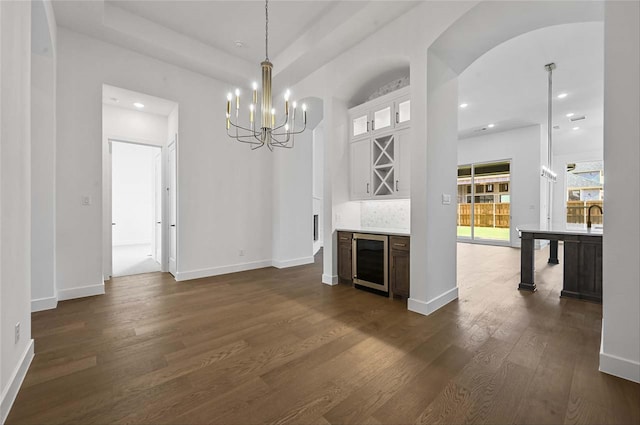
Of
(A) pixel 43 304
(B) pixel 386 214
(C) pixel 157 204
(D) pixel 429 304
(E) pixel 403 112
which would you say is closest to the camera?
(D) pixel 429 304

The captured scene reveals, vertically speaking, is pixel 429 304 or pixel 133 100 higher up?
pixel 133 100

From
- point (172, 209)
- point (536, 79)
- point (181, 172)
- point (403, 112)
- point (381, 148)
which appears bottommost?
point (172, 209)

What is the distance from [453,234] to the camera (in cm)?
343

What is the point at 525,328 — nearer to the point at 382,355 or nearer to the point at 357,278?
the point at 382,355

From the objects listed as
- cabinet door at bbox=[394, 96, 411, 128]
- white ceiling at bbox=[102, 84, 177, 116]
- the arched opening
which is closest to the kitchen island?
the arched opening

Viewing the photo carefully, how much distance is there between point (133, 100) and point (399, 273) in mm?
4637

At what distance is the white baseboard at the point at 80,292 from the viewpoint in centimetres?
345

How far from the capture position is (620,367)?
1.85m

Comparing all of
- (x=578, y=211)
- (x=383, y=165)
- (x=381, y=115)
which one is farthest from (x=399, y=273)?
(x=578, y=211)

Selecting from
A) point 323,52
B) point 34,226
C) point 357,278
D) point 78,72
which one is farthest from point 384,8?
point 34,226

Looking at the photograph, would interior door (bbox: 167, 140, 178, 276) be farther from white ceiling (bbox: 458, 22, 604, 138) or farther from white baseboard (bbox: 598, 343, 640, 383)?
white ceiling (bbox: 458, 22, 604, 138)

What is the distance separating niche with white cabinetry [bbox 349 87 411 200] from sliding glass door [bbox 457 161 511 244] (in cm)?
626

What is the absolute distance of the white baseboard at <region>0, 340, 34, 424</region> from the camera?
150 cm

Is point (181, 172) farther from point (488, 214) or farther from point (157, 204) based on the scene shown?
point (488, 214)
